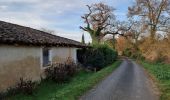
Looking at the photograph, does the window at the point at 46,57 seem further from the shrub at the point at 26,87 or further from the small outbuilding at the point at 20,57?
the shrub at the point at 26,87

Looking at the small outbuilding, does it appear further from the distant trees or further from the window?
the distant trees

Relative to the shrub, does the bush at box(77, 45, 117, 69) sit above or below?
above

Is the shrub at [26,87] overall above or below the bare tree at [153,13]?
below

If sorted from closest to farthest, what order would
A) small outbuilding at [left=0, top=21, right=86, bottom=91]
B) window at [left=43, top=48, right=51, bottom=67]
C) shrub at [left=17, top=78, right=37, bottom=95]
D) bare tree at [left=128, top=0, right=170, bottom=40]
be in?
small outbuilding at [left=0, top=21, right=86, bottom=91]
shrub at [left=17, top=78, right=37, bottom=95]
window at [left=43, top=48, right=51, bottom=67]
bare tree at [left=128, top=0, right=170, bottom=40]

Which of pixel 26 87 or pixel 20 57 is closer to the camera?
pixel 26 87

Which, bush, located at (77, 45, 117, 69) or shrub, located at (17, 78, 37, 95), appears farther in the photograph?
bush, located at (77, 45, 117, 69)

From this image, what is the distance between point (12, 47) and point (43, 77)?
15.8ft

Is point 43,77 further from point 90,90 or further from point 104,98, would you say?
point 104,98

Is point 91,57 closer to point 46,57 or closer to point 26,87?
point 46,57

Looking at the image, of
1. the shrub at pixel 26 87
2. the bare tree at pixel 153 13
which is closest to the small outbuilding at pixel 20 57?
the shrub at pixel 26 87

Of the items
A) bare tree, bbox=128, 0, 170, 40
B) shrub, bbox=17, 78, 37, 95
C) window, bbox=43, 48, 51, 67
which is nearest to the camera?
shrub, bbox=17, 78, 37, 95

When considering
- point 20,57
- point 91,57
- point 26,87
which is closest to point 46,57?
point 20,57

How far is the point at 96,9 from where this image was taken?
65.0 metres

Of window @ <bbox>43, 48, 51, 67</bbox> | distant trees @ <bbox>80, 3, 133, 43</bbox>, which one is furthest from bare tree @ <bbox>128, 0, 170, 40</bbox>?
window @ <bbox>43, 48, 51, 67</bbox>
